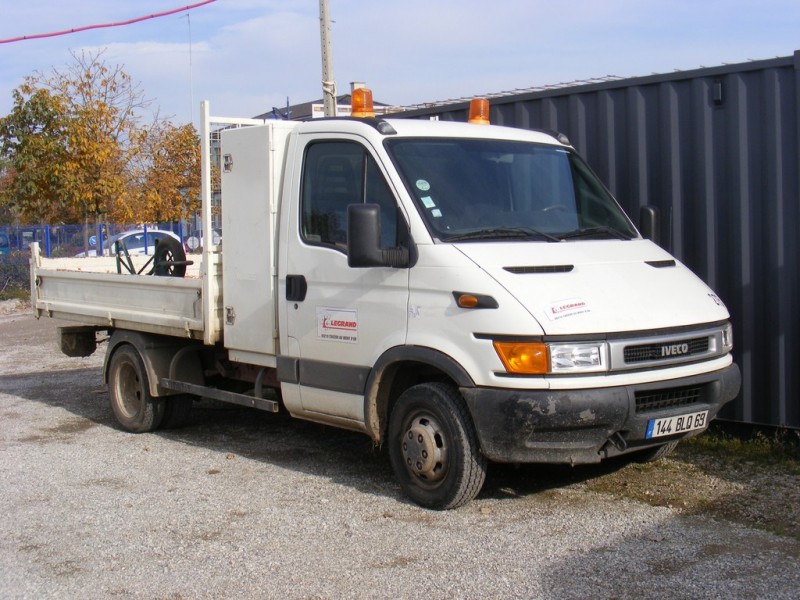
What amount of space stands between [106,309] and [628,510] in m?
5.25

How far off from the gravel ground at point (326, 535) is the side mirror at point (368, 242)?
155 centimetres

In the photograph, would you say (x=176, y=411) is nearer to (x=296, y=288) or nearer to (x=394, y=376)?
(x=296, y=288)

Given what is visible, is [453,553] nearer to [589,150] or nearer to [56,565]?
[56,565]

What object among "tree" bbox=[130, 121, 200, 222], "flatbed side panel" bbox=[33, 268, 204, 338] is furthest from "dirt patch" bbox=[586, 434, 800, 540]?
"tree" bbox=[130, 121, 200, 222]

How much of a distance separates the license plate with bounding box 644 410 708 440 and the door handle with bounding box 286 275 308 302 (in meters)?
2.48

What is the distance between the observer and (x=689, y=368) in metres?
6.02

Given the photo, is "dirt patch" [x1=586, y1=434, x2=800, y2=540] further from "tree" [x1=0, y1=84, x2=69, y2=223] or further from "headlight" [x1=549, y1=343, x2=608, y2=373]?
"tree" [x1=0, y1=84, x2=69, y2=223]

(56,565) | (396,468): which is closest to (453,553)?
(396,468)

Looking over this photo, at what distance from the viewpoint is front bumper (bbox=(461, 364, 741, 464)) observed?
18.3 ft

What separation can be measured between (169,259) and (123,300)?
25.4 inches

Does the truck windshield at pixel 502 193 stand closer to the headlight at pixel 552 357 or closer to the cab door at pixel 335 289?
the cab door at pixel 335 289

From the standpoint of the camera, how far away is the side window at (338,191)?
21.1ft

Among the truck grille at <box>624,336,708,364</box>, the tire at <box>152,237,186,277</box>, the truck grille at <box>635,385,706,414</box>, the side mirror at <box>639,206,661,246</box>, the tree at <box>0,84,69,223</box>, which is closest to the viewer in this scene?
the truck grille at <box>624,336,708,364</box>

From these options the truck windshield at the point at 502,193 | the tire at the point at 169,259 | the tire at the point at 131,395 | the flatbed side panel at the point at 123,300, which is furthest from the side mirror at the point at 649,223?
the tire at the point at 131,395
